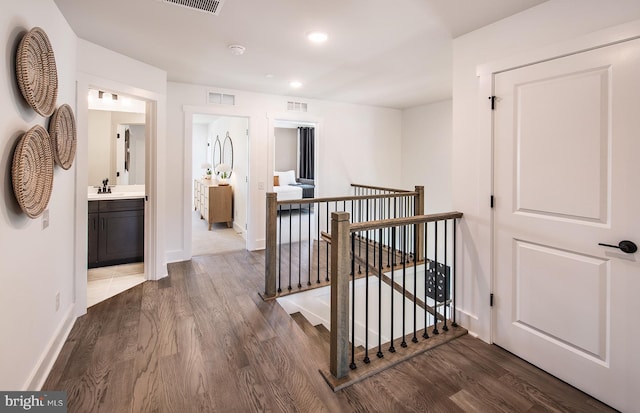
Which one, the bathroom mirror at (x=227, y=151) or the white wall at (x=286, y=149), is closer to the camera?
the bathroom mirror at (x=227, y=151)

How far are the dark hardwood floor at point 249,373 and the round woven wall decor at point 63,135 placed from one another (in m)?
1.36

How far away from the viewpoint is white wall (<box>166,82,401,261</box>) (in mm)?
4152

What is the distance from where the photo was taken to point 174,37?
8.87ft

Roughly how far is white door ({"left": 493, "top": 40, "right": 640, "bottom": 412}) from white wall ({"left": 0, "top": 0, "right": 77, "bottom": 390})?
9.64ft

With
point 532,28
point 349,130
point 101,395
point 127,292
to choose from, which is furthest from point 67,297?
point 349,130

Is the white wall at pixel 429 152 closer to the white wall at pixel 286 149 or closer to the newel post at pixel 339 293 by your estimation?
the newel post at pixel 339 293

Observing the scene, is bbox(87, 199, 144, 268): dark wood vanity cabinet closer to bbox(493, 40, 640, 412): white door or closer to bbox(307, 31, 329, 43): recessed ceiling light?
bbox(307, 31, 329, 43): recessed ceiling light

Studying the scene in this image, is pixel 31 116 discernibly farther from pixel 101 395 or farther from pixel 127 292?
pixel 127 292

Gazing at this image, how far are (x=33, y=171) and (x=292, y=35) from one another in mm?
2087

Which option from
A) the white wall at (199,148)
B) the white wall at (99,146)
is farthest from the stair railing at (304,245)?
the white wall at (199,148)

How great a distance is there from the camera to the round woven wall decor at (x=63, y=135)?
207 centimetres

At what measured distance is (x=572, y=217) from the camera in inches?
75.5

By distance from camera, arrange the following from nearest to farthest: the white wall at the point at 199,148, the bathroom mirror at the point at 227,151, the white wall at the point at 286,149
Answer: the bathroom mirror at the point at 227,151, the white wall at the point at 199,148, the white wall at the point at 286,149

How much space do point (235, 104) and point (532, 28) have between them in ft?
11.9
